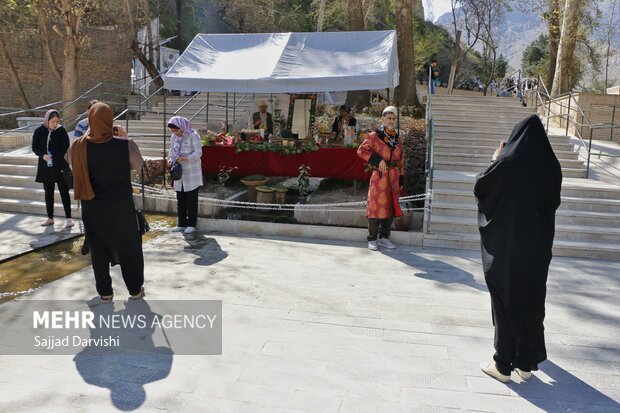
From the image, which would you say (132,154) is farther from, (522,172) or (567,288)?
(567,288)

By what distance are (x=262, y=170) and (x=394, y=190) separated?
3420mm

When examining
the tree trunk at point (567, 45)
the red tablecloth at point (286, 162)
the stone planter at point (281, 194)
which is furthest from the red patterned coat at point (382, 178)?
the tree trunk at point (567, 45)

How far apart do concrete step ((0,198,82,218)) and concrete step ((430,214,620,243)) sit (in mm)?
5887

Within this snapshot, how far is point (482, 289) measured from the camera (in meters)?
5.32

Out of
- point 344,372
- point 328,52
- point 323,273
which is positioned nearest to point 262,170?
point 328,52

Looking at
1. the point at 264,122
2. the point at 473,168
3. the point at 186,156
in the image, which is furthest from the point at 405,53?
the point at 186,156

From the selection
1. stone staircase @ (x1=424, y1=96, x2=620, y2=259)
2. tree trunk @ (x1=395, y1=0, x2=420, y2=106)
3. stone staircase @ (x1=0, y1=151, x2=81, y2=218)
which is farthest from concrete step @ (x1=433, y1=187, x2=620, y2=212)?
tree trunk @ (x1=395, y1=0, x2=420, y2=106)

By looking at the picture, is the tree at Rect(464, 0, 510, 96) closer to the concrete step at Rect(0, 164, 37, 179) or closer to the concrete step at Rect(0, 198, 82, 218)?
the concrete step at Rect(0, 164, 37, 179)

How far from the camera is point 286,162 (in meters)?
9.16

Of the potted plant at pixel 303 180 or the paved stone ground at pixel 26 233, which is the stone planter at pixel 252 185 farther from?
the paved stone ground at pixel 26 233

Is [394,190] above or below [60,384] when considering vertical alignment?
above

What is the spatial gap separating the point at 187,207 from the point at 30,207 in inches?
123

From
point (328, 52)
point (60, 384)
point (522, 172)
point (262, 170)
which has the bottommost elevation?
point (60, 384)

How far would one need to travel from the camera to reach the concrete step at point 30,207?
27.5ft
